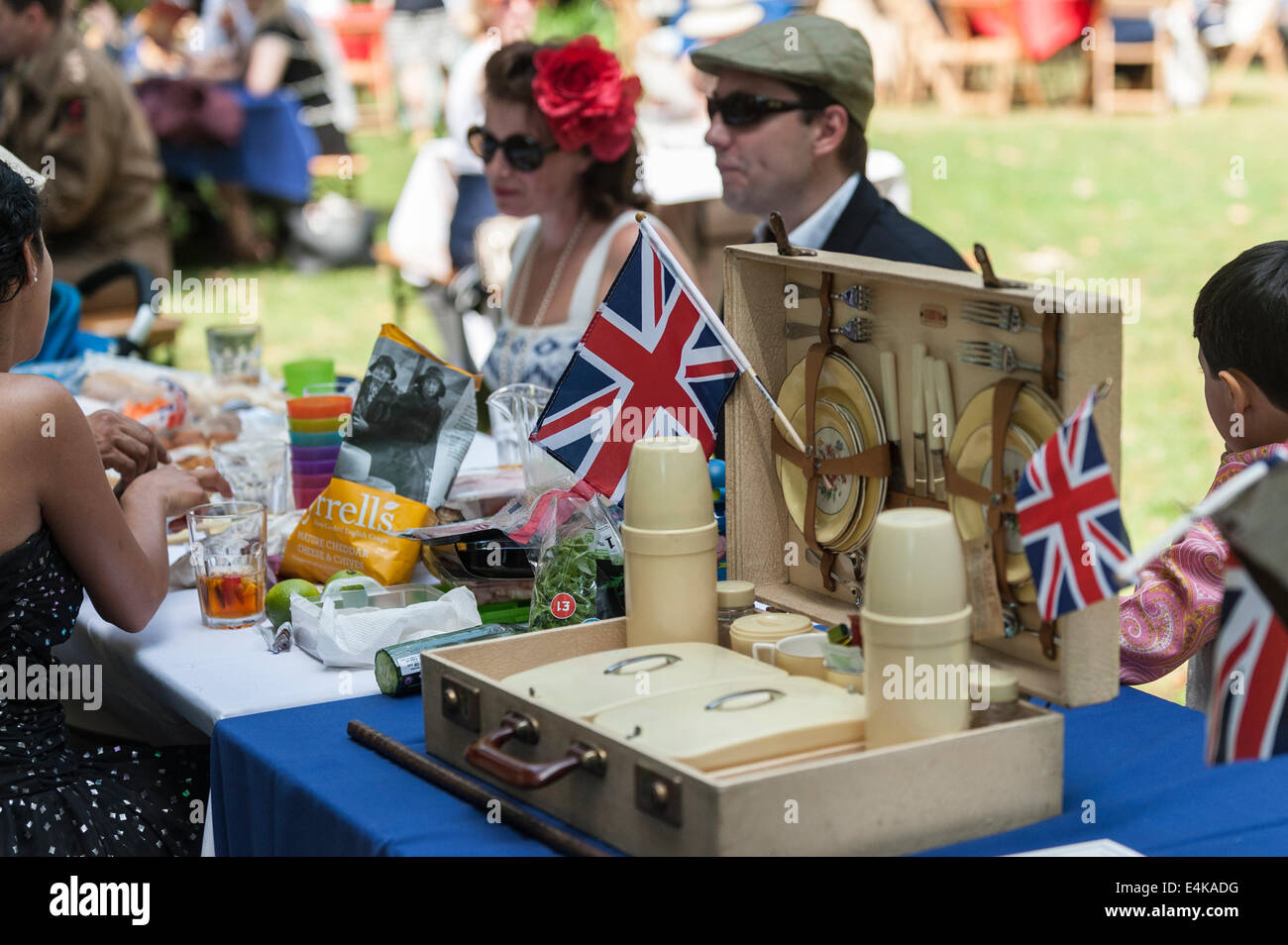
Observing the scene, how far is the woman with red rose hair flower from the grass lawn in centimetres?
218

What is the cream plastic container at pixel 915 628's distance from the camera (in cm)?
133

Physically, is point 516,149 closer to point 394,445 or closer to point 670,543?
point 394,445

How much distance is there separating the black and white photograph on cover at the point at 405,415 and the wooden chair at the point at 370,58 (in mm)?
12507

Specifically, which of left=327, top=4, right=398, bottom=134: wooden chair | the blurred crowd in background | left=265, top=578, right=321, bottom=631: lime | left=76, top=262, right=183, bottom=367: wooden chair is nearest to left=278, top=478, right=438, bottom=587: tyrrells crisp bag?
left=265, top=578, right=321, bottom=631: lime

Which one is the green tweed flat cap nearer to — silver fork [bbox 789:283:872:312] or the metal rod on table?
silver fork [bbox 789:283:872:312]

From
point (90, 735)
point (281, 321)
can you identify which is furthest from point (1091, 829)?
point (281, 321)

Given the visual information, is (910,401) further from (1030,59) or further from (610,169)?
(1030,59)

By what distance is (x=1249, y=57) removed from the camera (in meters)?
14.1

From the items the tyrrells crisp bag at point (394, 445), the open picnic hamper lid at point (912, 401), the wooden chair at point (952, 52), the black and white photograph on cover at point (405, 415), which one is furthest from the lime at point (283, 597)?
the wooden chair at point (952, 52)

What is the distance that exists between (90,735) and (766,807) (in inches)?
63.6

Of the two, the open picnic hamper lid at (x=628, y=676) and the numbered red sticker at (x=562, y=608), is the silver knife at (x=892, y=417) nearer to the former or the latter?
the open picnic hamper lid at (x=628, y=676)

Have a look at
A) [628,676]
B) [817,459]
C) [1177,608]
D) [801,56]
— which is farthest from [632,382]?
[801,56]

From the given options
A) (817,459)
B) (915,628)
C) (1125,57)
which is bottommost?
(915,628)

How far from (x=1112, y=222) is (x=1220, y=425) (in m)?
8.00
